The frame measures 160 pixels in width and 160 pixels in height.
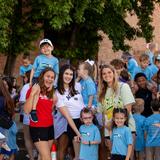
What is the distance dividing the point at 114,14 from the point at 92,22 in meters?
0.72

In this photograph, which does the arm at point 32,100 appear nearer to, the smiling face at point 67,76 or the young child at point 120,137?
the smiling face at point 67,76

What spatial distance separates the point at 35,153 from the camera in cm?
1008

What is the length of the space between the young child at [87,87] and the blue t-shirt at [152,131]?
38.2 inches

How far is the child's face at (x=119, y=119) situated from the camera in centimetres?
775

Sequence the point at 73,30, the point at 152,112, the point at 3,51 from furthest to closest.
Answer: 1. the point at 73,30
2. the point at 3,51
3. the point at 152,112

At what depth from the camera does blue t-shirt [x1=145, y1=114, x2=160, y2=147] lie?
341 inches

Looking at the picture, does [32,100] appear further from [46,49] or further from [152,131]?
[46,49]

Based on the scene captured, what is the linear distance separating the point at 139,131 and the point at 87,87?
1175 millimetres

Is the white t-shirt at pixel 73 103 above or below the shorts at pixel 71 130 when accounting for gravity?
above

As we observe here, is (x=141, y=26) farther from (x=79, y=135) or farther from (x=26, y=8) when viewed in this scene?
(x=79, y=135)

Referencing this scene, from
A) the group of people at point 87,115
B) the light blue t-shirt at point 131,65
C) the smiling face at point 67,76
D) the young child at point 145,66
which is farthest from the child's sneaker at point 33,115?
the light blue t-shirt at point 131,65

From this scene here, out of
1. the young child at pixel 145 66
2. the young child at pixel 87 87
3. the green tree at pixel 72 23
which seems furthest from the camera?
the green tree at pixel 72 23

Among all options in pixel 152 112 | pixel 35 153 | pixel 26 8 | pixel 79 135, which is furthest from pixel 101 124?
pixel 26 8

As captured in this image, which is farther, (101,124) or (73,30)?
(73,30)
